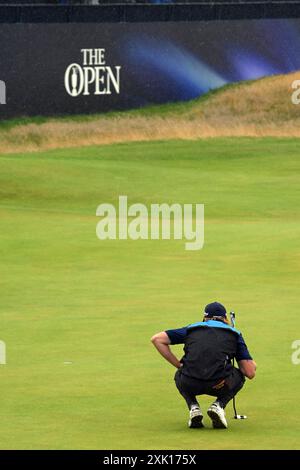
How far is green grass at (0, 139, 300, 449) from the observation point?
44.0ft

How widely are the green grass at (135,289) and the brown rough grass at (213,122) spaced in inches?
21.3

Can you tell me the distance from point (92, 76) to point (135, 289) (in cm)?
1932

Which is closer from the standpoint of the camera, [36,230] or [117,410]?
[117,410]


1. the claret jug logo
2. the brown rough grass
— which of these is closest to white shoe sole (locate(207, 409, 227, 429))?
the claret jug logo

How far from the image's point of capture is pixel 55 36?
41000 millimetres

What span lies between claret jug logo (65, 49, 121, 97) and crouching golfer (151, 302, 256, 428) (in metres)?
28.4

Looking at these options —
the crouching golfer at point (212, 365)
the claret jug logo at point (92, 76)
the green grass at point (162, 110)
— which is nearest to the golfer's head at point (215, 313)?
the crouching golfer at point (212, 365)

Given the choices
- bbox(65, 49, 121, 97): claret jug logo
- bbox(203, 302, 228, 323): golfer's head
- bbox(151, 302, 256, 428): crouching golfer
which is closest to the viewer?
bbox(151, 302, 256, 428): crouching golfer

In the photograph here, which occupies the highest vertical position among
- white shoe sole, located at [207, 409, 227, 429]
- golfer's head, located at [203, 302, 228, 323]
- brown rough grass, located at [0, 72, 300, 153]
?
brown rough grass, located at [0, 72, 300, 153]

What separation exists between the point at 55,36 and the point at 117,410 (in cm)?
2802

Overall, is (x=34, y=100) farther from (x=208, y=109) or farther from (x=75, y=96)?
(x=208, y=109)

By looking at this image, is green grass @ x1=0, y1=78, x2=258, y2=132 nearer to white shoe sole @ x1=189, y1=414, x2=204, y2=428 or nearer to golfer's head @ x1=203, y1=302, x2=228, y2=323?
golfer's head @ x1=203, y1=302, x2=228, y2=323
